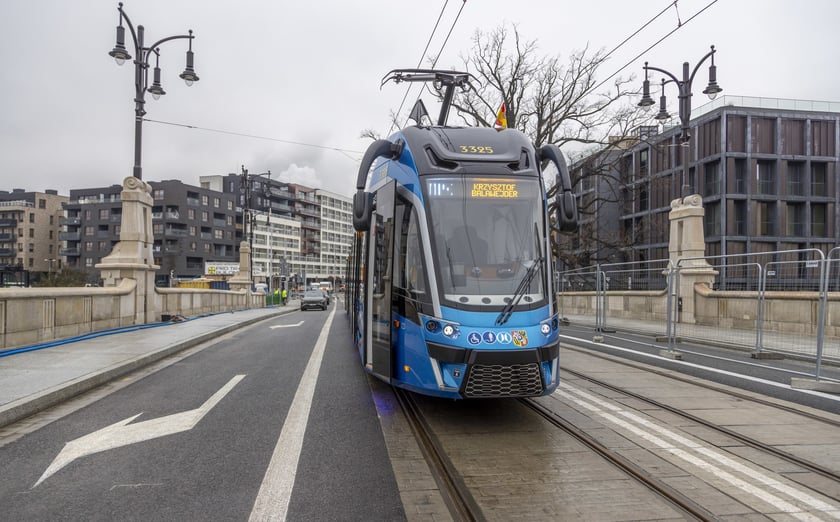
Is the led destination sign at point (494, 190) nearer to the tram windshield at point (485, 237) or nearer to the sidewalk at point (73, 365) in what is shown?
the tram windshield at point (485, 237)

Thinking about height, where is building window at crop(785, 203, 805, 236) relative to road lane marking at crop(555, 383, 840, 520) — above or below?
above

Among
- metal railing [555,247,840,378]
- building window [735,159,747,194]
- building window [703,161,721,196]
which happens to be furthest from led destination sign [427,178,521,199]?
building window [735,159,747,194]

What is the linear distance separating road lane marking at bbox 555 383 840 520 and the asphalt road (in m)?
2.60

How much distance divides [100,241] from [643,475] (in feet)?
350

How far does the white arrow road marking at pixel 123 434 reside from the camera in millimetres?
5043

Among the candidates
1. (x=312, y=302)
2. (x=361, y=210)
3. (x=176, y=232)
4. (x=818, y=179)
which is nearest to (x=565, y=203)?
(x=361, y=210)

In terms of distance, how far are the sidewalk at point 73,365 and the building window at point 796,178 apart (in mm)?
45780

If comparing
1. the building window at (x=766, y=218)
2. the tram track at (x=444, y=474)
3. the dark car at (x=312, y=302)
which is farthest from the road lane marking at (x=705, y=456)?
the building window at (x=766, y=218)

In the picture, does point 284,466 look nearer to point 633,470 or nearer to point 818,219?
point 633,470

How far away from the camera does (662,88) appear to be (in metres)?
21.4

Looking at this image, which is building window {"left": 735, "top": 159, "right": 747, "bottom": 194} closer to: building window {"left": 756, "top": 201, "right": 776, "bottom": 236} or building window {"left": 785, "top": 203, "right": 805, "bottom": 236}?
building window {"left": 756, "top": 201, "right": 776, "bottom": 236}

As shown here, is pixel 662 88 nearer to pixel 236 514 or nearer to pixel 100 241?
pixel 236 514

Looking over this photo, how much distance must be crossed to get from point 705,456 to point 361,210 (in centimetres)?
430

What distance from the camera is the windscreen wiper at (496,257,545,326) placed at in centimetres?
568
